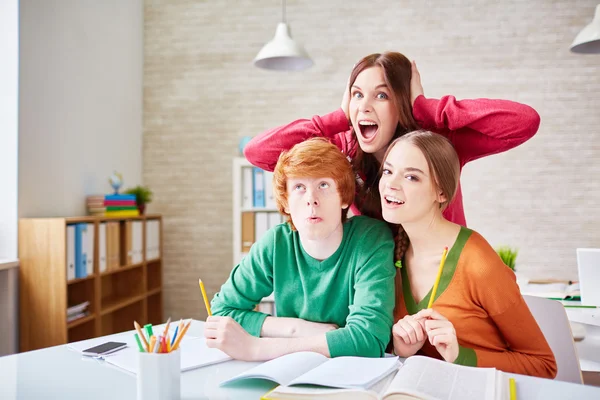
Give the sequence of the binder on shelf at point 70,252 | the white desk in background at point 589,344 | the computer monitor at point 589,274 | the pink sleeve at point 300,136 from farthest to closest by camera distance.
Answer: the binder on shelf at point 70,252 < the computer monitor at point 589,274 < the white desk in background at point 589,344 < the pink sleeve at point 300,136

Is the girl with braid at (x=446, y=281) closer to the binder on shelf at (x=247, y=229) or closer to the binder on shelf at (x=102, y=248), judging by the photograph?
the binder on shelf at (x=102, y=248)

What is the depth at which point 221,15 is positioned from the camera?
488 cm

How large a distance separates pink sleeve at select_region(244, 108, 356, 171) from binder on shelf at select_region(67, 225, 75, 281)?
190cm

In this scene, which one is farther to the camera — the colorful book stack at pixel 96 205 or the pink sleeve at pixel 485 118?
the colorful book stack at pixel 96 205

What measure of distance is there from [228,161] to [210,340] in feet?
12.1

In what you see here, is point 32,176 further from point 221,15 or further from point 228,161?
point 221,15

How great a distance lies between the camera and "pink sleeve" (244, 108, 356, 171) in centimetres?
163

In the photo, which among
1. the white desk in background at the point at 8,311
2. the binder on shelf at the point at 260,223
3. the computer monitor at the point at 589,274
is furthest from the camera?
the binder on shelf at the point at 260,223

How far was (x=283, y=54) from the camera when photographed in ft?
12.1

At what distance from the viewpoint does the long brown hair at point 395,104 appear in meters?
1.49

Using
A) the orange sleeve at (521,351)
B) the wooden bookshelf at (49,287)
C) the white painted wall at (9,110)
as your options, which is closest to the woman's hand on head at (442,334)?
the orange sleeve at (521,351)

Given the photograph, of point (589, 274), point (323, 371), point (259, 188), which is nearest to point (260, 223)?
point (259, 188)

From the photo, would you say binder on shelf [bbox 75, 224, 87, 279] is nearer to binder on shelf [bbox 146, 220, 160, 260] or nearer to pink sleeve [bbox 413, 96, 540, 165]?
binder on shelf [bbox 146, 220, 160, 260]

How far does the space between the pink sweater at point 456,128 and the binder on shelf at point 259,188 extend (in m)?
2.58
